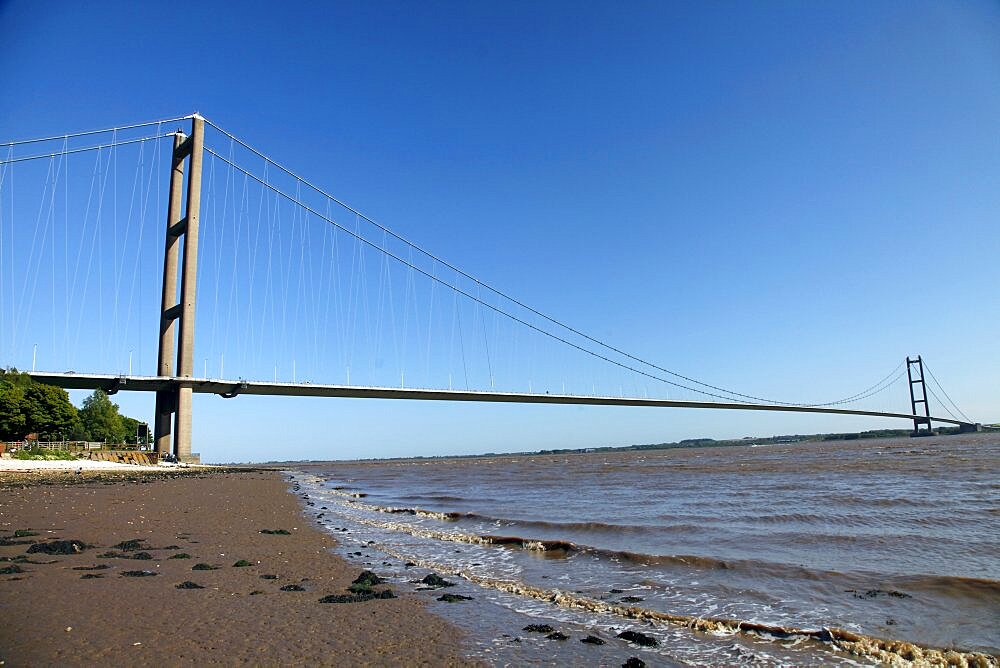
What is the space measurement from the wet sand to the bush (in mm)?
25411

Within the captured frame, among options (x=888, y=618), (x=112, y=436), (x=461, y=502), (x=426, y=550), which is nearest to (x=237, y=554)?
(x=426, y=550)

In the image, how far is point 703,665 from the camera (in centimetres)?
436

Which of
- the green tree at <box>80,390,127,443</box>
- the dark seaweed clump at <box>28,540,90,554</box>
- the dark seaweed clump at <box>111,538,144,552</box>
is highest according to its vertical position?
the green tree at <box>80,390,127,443</box>

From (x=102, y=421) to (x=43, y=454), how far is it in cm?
2777

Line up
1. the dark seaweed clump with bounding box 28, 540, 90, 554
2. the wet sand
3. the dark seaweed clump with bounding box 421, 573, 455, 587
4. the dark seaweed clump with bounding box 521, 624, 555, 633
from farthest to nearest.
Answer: the dark seaweed clump with bounding box 28, 540, 90, 554 < the dark seaweed clump with bounding box 421, 573, 455, 587 < the dark seaweed clump with bounding box 521, 624, 555, 633 < the wet sand

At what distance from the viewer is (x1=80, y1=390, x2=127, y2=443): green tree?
5456cm

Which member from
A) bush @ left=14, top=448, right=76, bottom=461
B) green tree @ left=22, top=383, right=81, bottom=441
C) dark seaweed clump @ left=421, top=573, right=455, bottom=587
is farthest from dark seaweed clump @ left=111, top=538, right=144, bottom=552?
green tree @ left=22, top=383, right=81, bottom=441

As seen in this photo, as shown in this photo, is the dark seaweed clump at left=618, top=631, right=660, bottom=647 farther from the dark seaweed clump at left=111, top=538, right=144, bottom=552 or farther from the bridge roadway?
the bridge roadway

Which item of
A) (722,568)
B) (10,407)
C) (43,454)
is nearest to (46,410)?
(10,407)

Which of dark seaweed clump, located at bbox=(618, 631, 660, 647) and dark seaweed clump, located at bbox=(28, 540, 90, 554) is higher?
dark seaweed clump, located at bbox=(28, 540, 90, 554)

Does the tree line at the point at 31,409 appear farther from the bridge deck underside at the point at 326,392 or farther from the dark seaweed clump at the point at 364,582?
the dark seaweed clump at the point at 364,582

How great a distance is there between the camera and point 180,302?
3669 centimetres

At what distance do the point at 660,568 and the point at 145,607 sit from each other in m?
6.01

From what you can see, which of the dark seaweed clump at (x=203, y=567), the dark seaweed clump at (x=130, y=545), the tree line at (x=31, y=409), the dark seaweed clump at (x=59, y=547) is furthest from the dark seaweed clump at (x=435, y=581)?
the tree line at (x=31, y=409)
